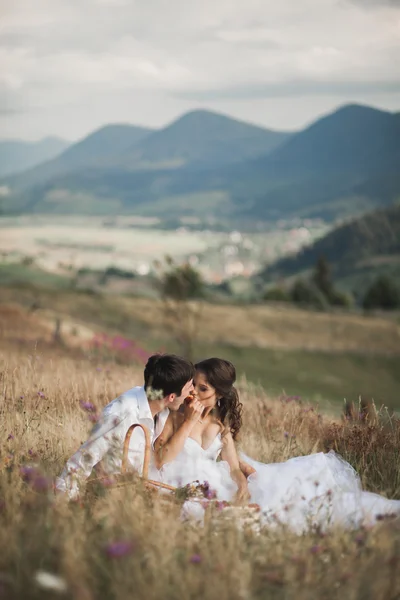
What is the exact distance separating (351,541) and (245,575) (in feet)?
2.50

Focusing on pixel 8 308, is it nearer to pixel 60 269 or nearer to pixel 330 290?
pixel 60 269

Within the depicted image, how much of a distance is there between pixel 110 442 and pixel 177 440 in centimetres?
80

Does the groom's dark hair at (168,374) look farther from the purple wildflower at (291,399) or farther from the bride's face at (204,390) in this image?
the purple wildflower at (291,399)

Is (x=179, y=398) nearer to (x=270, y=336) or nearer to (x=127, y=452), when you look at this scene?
(x=127, y=452)

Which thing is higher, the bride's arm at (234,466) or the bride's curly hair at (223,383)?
the bride's curly hair at (223,383)

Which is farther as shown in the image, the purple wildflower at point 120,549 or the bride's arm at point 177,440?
the bride's arm at point 177,440

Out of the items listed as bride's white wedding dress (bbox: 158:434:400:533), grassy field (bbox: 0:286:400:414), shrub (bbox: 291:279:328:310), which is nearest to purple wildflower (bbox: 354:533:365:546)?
bride's white wedding dress (bbox: 158:434:400:533)

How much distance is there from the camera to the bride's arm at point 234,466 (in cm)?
480

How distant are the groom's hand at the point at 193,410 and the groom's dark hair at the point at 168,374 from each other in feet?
0.63

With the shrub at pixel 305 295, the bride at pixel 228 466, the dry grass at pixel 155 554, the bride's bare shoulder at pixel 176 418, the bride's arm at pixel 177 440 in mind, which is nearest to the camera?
the dry grass at pixel 155 554

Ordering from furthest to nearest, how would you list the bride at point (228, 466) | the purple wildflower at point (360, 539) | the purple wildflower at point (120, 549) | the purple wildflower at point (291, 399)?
1. the purple wildflower at point (291, 399)
2. the bride at point (228, 466)
3. the purple wildflower at point (360, 539)
4. the purple wildflower at point (120, 549)

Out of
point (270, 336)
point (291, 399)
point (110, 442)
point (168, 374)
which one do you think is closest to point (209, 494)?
point (110, 442)

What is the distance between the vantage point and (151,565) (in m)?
2.95

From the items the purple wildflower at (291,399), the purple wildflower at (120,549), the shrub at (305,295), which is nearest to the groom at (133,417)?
the purple wildflower at (120,549)
